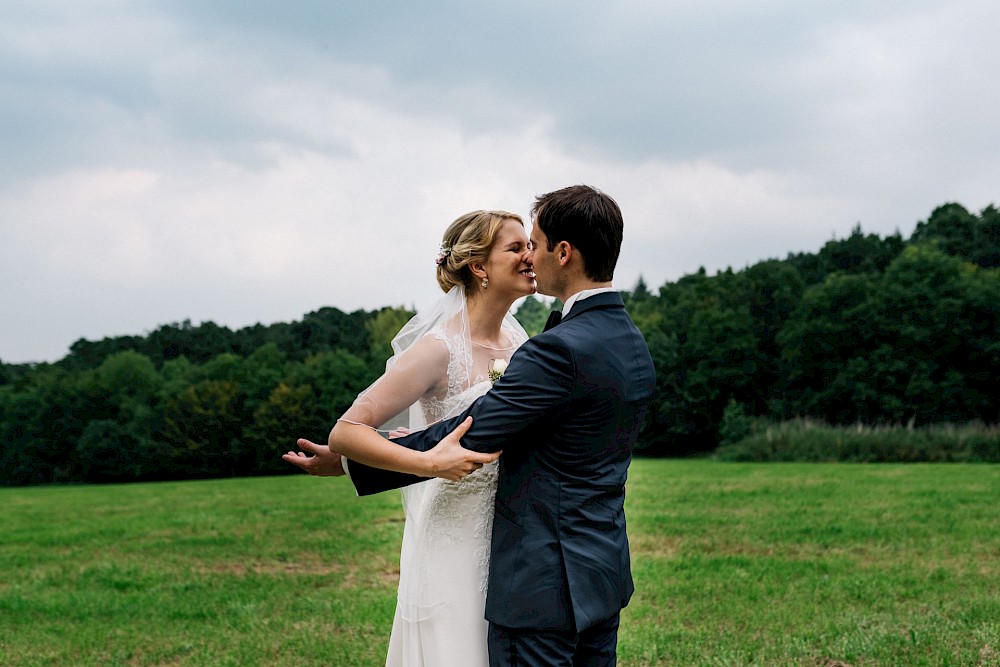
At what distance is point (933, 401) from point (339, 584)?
44.4 meters

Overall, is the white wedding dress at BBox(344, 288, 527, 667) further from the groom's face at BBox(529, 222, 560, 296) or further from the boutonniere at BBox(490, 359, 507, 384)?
the groom's face at BBox(529, 222, 560, 296)

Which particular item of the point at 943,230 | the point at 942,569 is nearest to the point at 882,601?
the point at 942,569

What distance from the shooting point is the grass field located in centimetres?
736

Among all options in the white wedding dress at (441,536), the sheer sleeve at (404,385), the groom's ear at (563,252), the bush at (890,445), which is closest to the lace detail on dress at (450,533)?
the white wedding dress at (441,536)

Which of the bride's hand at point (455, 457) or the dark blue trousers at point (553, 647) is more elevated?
the bride's hand at point (455, 457)

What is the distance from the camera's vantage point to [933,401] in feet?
154

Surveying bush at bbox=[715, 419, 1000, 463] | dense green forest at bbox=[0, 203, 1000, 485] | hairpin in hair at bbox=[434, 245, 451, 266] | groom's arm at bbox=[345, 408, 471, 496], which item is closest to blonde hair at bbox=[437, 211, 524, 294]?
hairpin in hair at bbox=[434, 245, 451, 266]

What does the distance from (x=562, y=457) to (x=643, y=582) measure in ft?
23.8

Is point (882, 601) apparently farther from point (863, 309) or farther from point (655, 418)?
point (655, 418)

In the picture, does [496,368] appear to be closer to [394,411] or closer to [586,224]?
[394,411]

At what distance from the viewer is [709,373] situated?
56500mm

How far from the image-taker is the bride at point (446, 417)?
11.1 feet

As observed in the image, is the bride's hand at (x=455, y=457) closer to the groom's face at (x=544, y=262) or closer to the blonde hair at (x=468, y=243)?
the groom's face at (x=544, y=262)

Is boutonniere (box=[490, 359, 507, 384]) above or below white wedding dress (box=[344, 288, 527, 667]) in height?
above
